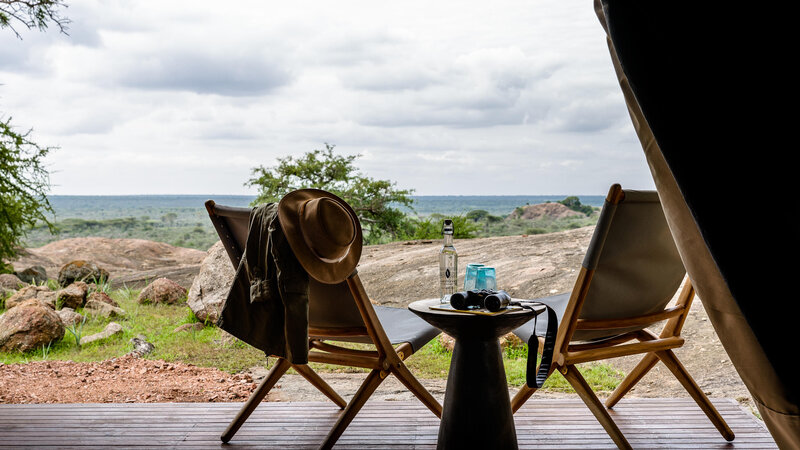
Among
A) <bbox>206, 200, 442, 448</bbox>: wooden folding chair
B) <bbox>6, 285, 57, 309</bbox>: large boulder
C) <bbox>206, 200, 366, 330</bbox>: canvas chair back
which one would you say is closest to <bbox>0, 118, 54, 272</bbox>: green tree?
<bbox>6, 285, 57, 309</bbox>: large boulder

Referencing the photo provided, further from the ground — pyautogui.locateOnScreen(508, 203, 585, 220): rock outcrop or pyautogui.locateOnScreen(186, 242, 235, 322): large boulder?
pyautogui.locateOnScreen(186, 242, 235, 322): large boulder

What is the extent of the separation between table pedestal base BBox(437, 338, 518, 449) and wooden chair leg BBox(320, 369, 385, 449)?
0.34 m

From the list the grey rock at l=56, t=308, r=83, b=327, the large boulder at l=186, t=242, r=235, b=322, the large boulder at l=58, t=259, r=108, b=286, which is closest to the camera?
the large boulder at l=186, t=242, r=235, b=322

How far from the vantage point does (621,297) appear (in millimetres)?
2160

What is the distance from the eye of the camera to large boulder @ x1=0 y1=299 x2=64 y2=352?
4508mm

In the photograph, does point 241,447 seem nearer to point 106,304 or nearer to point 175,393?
point 175,393

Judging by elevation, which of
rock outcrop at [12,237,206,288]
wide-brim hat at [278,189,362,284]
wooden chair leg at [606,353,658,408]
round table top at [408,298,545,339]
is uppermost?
wide-brim hat at [278,189,362,284]

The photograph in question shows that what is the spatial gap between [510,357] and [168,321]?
3080mm

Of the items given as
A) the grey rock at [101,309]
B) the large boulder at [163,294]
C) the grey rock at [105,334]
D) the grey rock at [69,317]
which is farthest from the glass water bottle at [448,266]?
the large boulder at [163,294]

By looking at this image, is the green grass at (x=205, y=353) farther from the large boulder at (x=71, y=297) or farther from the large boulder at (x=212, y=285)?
the large boulder at (x=71, y=297)

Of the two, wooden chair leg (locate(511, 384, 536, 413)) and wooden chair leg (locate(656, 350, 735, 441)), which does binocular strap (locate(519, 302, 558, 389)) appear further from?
wooden chair leg (locate(656, 350, 735, 441))

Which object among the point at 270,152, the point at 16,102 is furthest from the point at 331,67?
the point at 16,102

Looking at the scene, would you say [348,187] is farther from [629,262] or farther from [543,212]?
[543,212]

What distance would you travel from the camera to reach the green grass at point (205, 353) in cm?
394
